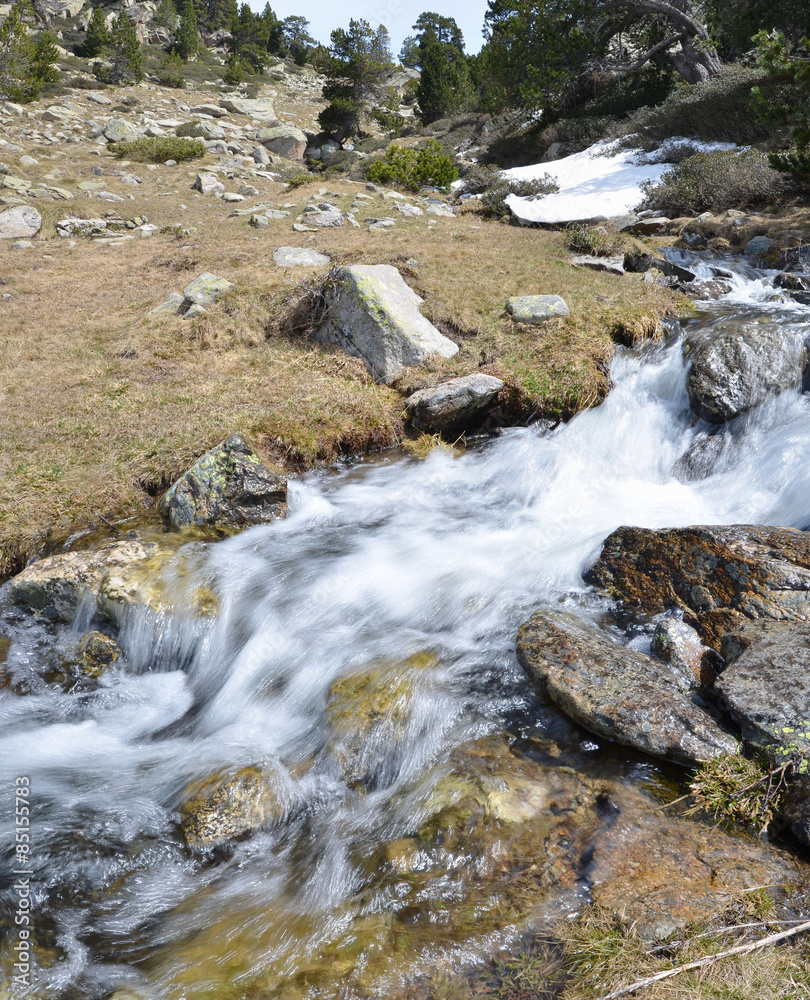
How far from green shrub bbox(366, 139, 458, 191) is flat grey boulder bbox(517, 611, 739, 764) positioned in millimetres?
25246

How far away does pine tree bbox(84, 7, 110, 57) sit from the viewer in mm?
47406

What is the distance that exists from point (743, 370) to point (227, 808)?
8.23m

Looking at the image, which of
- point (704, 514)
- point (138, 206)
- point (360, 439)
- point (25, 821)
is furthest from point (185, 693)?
point (138, 206)

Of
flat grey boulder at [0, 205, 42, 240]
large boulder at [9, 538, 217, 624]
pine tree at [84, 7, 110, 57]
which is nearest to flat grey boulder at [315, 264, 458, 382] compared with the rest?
large boulder at [9, 538, 217, 624]

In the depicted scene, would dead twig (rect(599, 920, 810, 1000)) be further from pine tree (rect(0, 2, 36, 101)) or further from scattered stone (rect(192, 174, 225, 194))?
pine tree (rect(0, 2, 36, 101))

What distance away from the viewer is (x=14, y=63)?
108ft

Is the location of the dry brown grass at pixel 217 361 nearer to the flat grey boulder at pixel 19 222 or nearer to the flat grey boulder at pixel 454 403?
the flat grey boulder at pixel 454 403

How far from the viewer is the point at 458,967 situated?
2922mm

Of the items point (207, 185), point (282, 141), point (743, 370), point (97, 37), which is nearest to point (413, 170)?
point (207, 185)

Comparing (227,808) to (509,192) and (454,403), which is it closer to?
(454,403)

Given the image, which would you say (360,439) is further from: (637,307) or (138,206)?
(138,206)

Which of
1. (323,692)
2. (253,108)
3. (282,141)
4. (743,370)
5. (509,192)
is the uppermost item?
(253,108)

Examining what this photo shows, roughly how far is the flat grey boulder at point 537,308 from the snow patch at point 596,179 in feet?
32.3

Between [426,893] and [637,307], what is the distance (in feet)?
33.6
